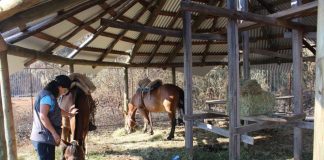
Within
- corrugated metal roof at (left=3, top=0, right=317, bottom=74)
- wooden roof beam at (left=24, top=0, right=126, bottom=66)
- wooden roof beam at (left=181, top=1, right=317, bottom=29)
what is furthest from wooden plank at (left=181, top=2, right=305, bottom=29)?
wooden roof beam at (left=24, top=0, right=126, bottom=66)

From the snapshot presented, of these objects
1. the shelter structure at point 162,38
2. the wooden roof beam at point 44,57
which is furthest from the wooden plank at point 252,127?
the wooden roof beam at point 44,57

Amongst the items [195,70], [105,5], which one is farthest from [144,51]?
[105,5]

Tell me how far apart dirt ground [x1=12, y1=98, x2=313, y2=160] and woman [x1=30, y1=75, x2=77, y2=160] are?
2.54m

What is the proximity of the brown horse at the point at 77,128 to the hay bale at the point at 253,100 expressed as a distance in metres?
2.62

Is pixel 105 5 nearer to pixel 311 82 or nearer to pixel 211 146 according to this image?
pixel 211 146

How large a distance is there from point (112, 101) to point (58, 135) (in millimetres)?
10014

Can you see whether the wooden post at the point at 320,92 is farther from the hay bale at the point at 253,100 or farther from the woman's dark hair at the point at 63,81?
the hay bale at the point at 253,100

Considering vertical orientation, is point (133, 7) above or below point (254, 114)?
above

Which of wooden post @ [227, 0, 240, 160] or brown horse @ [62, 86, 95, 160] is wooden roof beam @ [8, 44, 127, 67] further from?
wooden post @ [227, 0, 240, 160]

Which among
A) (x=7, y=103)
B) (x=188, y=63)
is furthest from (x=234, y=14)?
(x=7, y=103)

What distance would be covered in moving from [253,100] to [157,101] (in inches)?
154

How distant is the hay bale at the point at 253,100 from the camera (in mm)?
5258

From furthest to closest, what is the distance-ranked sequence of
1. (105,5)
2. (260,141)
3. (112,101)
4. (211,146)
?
1. (112,101)
2. (260,141)
3. (211,146)
4. (105,5)

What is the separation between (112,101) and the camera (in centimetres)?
1401
